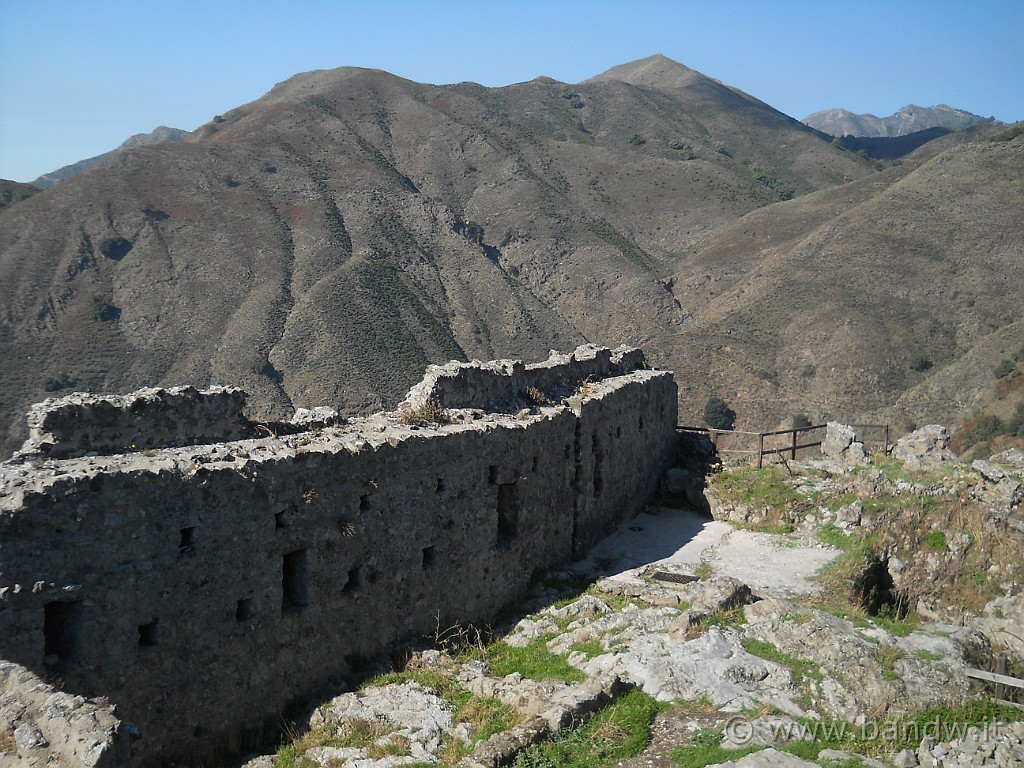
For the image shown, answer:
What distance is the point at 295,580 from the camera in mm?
9734

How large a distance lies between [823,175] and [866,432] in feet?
243

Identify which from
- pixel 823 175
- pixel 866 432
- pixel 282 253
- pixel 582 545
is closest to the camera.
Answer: pixel 582 545

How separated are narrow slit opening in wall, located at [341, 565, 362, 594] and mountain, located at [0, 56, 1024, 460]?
3716cm

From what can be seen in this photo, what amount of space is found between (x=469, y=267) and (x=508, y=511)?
61.9 m

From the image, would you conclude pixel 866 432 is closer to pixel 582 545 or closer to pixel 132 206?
pixel 582 545

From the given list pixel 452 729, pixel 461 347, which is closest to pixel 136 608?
pixel 452 729

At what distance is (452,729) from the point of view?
8.73m

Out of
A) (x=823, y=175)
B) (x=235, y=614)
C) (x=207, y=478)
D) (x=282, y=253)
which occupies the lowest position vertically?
(x=235, y=614)

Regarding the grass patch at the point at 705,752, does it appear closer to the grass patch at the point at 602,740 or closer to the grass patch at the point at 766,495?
the grass patch at the point at 602,740

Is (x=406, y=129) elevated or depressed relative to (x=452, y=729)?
elevated

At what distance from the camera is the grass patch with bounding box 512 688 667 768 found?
8.01 metres

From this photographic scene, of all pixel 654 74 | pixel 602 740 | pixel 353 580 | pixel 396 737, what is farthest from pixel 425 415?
pixel 654 74

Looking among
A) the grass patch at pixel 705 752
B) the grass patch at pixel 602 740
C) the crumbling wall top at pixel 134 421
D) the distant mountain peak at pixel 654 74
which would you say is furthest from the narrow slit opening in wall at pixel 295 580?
the distant mountain peak at pixel 654 74

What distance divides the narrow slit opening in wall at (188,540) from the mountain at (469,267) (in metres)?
38.8
